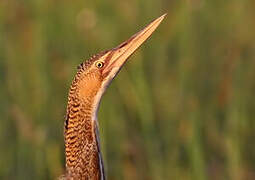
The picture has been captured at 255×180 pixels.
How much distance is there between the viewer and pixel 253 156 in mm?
6371

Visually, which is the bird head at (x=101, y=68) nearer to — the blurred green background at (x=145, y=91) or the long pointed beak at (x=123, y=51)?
the long pointed beak at (x=123, y=51)

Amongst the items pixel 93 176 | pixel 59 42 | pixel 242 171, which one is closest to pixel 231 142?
pixel 242 171

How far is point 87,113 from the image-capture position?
11.5ft

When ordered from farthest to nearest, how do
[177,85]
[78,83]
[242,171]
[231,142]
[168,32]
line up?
1. [168,32]
2. [177,85]
3. [242,171]
4. [231,142]
5. [78,83]

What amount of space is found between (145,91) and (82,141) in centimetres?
A: 183

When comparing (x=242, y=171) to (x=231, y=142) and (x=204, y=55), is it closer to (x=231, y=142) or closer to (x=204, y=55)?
(x=231, y=142)

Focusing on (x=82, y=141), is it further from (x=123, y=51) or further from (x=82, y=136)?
(x=123, y=51)

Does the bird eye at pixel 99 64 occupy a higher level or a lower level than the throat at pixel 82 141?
higher

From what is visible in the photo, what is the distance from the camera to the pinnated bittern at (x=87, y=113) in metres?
3.50

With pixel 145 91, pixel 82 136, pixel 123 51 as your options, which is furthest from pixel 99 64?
pixel 145 91

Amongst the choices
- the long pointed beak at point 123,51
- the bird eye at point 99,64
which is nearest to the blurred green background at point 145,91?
the long pointed beak at point 123,51

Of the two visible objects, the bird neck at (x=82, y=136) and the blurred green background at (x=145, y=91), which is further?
the blurred green background at (x=145, y=91)

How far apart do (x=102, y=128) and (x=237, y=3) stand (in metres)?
2.52

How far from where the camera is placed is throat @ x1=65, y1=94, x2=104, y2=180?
3.51 m
